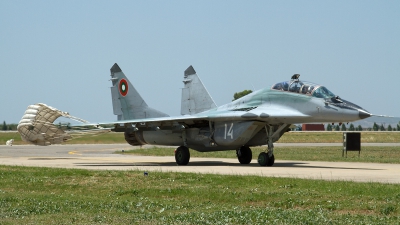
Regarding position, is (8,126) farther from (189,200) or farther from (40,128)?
(189,200)

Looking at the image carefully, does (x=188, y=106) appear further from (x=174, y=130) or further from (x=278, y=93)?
(x=278, y=93)

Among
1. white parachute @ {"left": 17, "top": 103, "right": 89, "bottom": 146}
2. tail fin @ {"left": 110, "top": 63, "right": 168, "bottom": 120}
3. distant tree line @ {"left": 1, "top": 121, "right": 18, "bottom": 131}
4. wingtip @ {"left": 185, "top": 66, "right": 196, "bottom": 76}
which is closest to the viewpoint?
wingtip @ {"left": 185, "top": 66, "right": 196, "bottom": 76}

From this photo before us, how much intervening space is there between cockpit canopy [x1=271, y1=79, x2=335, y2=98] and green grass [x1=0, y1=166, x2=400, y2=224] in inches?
260

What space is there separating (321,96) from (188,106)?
8269 millimetres

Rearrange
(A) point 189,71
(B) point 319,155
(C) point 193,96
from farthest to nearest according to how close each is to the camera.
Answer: (B) point 319,155, (A) point 189,71, (C) point 193,96

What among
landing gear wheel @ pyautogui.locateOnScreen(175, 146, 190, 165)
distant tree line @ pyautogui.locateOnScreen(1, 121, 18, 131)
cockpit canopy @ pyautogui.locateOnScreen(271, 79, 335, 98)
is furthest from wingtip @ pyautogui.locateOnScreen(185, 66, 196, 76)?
distant tree line @ pyautogui.locateOnScreen(1, 121, 18, 131)

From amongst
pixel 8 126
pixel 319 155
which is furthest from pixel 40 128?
pixel 8 126

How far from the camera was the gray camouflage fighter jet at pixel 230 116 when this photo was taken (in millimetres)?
21438

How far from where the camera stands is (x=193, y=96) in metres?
28.0

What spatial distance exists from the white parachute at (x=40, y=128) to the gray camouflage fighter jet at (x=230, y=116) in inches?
Answer: 130

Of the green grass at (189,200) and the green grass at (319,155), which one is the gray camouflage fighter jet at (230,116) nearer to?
the green grass at (319,155)

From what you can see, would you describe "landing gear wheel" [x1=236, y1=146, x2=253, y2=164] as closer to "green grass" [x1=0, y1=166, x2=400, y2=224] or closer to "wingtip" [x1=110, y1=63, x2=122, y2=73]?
"wingtip" [x1=110, y1=63, x2=122, y2=73]

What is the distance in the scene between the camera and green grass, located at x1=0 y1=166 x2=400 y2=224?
10016 mm

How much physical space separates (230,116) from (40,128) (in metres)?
11.3
